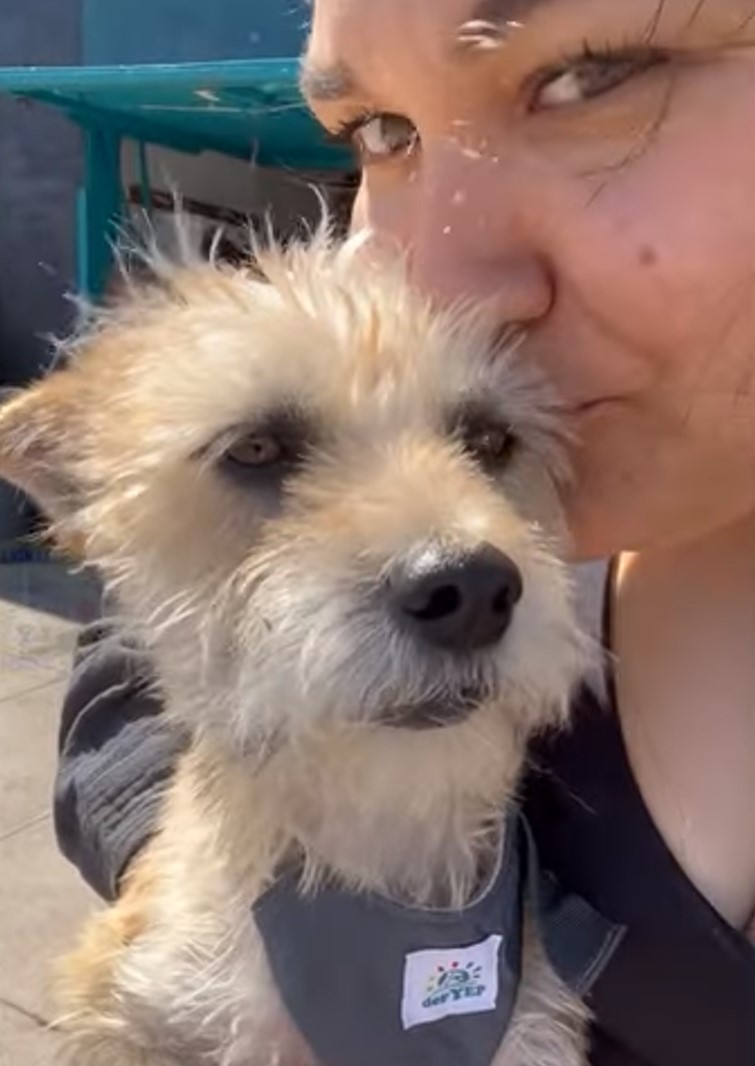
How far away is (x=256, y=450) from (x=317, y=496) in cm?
12

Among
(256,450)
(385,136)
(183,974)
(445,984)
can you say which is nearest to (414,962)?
(445,984)

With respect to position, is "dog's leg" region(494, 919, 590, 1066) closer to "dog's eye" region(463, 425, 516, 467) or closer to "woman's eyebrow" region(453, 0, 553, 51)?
"dog's eye" region(463, 425, 516, 467)

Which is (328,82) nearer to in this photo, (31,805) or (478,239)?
(478,239)

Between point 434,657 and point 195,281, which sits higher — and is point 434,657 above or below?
below

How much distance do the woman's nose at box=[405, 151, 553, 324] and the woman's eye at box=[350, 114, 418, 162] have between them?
51 mm

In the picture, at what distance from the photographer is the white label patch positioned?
1.64 metres

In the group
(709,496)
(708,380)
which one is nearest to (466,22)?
(708,380)

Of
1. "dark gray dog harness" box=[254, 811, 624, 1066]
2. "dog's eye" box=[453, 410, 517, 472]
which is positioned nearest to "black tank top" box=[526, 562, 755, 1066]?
"dark gray dog harness" box=[254, 811, 624, 1066]

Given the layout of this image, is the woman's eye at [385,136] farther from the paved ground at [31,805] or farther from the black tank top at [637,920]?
the paved ground at [31,805]

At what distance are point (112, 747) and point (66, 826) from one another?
0.66 feet

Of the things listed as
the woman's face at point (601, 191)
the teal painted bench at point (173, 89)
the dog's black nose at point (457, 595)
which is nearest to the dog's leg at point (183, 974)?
the dog's black nose at point (457, 595)

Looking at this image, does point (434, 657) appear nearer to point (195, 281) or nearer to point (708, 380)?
point (708, 380)

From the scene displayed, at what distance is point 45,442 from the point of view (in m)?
1.97

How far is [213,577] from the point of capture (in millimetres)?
1704
